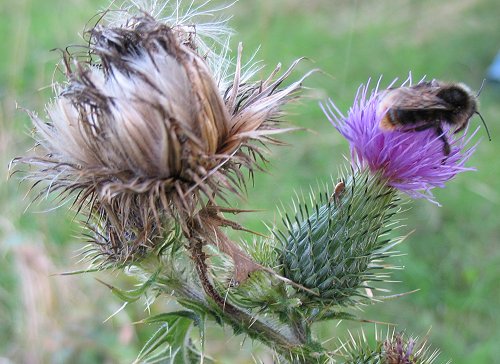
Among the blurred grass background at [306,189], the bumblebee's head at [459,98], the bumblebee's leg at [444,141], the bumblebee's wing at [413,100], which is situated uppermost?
the bumblebee's wing at [413,100]

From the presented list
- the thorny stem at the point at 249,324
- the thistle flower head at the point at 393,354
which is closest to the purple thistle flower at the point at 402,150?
the thistle flower head at the point at 393,354

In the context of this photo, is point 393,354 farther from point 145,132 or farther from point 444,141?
point 145,132

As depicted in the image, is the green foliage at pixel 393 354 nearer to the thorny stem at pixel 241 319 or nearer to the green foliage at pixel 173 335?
the thorny stem at pixel 241 319

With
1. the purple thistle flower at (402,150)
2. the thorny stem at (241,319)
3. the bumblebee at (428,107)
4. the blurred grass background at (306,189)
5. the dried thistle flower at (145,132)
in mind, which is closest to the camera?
the dried thistle flower at (145,132)

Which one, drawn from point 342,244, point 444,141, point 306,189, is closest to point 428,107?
point 444,141

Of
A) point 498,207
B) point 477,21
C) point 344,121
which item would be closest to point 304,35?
point 477,21

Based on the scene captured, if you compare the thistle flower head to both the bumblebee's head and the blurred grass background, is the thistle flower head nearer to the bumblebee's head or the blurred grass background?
the blurred grass background

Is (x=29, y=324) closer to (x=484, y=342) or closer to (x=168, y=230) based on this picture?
(x=168, y=230)
